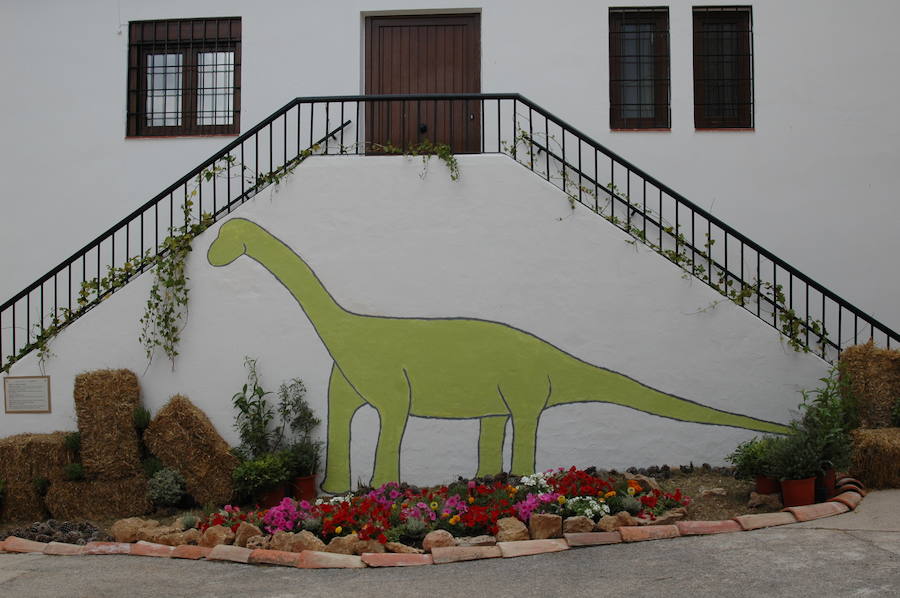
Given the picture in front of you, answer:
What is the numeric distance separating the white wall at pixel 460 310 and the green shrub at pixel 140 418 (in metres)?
0.26

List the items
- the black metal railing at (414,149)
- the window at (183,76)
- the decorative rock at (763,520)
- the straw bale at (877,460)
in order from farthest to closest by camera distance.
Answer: the window at (183,76)
the black metal railing at (414,149)
the straw bale at (877,460)
the decorative rock at (763,520)

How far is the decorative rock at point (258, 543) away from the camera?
21.1 ft

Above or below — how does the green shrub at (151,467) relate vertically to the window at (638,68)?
below

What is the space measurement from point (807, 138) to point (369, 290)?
5465 millimetres

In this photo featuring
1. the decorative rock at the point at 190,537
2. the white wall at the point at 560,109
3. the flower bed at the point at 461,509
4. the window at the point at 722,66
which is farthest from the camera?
the window at the point at 722,66

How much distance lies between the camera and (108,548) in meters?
6.71

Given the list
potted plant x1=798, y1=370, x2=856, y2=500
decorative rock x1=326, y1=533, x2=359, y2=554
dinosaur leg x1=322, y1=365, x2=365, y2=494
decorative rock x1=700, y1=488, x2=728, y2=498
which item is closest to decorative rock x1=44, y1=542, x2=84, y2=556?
decorative rock x1=326, y1=533, x2=359, y2=554

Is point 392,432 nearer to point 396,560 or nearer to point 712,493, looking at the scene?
point 396,560

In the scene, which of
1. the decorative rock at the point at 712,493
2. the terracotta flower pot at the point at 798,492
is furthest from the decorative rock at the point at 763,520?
the decorative rock at the point at 712,493

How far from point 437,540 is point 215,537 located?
1837 mm

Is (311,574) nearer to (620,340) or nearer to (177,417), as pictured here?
(177,417)

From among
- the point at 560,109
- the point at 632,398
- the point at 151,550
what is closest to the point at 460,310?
the point at 632,398

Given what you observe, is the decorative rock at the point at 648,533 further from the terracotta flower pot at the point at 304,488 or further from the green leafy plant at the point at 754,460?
the terracotta flower pot at the point at 304,488

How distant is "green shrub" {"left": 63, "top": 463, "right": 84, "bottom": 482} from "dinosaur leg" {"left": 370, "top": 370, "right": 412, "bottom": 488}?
2.84 metres
